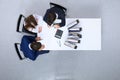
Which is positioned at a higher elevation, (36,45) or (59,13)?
(59,13)

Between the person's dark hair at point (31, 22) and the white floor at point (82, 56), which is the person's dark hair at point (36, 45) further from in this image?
the white floor at point (82, 56)

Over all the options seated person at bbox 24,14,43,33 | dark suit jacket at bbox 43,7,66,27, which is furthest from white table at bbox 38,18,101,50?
seated person at bbox 24,14,43,33

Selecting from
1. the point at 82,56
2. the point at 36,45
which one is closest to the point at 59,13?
the point at 36,45

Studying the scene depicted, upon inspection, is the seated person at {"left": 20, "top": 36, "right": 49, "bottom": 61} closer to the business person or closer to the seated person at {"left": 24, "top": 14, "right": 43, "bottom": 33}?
the seated person at {"left": 24, "top": 14, "right": 43, "bottom": 33}

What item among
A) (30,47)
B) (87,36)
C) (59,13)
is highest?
(59,13)

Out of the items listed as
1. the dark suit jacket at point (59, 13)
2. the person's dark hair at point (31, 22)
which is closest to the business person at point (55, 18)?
the dark suit jacket at point (59, 13)

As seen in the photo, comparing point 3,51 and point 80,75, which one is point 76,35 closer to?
point 80,75

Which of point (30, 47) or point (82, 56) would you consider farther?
point (82, 56)

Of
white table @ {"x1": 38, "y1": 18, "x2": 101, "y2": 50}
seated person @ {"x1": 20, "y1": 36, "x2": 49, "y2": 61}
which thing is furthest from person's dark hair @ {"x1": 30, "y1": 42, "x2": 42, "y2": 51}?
white table @ {"x1": 38, "y1": 18, "x2": 101, "y2": 50}

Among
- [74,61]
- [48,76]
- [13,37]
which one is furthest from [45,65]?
[13,37]

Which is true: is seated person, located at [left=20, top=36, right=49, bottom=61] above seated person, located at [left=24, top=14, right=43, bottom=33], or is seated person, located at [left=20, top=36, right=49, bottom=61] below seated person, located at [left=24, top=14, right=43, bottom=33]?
below

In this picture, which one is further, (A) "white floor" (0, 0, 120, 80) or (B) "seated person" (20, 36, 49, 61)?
(A) "white floor" (0, 0, 120, 80)

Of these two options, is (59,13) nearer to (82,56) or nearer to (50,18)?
(50,18)

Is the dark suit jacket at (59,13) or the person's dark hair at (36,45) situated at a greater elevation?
the dark suit jacket at (59,13)
